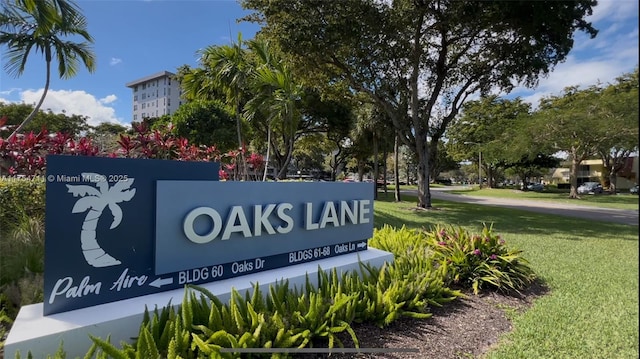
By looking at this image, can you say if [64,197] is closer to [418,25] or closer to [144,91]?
[418,25]

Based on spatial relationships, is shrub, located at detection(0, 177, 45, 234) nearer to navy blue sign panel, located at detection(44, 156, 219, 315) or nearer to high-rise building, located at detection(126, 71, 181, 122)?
navy blue sign panel, located at detection(44, 156, 219, 315)

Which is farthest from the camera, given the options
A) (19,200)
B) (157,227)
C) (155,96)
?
(155,96)

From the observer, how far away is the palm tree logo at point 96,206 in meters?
2.74

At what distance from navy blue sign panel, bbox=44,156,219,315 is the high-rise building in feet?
221

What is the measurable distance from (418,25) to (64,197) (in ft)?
41.3

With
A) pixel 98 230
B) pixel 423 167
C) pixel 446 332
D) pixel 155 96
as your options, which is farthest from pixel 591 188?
pixel 155 96

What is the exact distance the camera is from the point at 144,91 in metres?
70.9

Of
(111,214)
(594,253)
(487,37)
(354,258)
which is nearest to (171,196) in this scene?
(111,214)

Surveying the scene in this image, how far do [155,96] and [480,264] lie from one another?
73.6 meters

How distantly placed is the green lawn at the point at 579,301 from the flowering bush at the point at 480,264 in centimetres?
42

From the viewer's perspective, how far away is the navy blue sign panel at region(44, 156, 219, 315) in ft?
8.68

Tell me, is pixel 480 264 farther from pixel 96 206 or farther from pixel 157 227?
pixel 96 206

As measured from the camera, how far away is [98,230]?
2816 mm

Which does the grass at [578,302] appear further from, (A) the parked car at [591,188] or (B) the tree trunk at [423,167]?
(A) the parked car at [591,188]
